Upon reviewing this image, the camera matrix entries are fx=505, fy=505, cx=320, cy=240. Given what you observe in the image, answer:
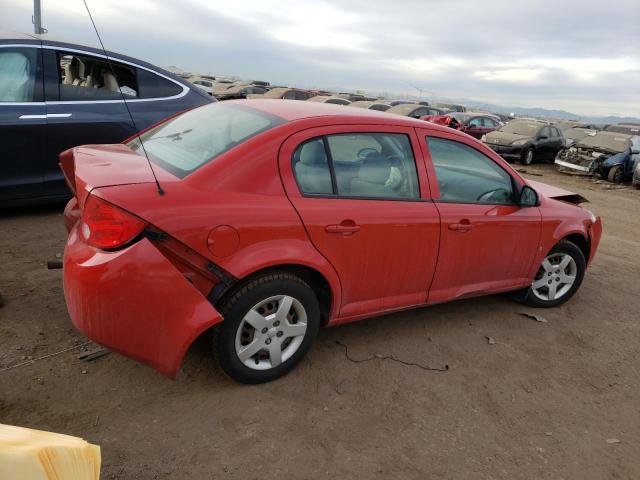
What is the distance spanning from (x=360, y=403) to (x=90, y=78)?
14.6 ft

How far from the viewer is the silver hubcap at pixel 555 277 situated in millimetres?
4254

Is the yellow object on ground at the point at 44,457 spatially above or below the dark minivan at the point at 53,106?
below

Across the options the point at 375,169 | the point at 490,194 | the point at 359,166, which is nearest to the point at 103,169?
the point at 359,166

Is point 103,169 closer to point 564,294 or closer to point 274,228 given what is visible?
point 274,228

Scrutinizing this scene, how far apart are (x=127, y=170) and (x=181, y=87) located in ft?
11.5

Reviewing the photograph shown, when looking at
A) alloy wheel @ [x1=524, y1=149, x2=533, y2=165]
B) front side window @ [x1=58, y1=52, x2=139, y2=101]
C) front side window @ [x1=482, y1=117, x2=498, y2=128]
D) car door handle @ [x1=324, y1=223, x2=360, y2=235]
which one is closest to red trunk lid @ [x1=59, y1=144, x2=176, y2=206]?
car door handle @ [x1=324, y1=223, x2=360, y2=235]

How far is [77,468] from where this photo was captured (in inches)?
55.4

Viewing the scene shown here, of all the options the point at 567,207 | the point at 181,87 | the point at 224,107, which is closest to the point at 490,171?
the point at 567,207

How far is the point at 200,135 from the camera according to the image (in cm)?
306

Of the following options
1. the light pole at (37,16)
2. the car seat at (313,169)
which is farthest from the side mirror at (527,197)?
the light pole at (37,16)

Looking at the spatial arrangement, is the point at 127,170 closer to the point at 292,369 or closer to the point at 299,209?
the point at 299,209

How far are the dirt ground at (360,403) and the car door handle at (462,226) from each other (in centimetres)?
84

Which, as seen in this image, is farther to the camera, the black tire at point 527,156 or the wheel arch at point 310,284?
the black tire at point 527,156

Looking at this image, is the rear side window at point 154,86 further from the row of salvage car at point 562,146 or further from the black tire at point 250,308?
the row of salvage car at point 562,146
